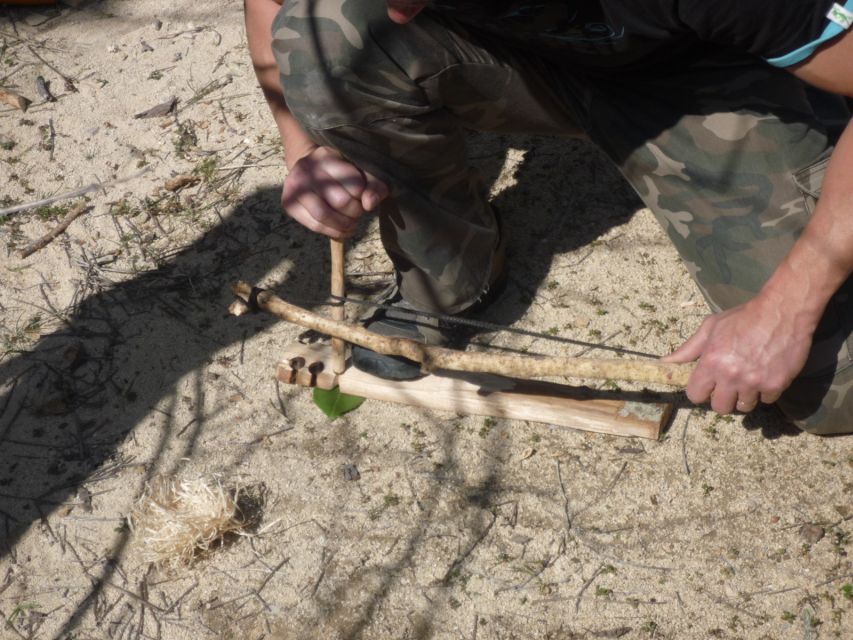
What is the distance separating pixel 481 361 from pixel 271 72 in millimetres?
1127

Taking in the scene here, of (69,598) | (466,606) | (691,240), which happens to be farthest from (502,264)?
(69,598)

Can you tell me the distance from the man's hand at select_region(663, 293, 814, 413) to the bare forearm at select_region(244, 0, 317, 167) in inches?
47.8

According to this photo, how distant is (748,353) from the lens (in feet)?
6.97

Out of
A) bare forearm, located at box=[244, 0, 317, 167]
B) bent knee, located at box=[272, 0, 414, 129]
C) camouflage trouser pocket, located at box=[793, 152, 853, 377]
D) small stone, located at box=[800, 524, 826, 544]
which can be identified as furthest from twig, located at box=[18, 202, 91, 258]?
small stone, located at box=[800, 524, 826, 544]

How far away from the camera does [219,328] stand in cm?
309

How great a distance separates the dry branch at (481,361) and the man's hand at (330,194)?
26 centimetres

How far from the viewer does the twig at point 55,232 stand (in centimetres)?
340

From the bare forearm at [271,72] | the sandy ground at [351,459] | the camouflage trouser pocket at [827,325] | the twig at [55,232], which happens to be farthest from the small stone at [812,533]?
the twig at [55,232]

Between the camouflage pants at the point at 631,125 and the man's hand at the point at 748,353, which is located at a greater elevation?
the camouflage pants at the point at 631,125

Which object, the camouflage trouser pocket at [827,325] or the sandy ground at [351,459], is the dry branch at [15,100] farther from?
the camouflage trouser pocket at [827,325]

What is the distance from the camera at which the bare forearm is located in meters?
2.67

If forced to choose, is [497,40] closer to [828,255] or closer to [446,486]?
[828,255]

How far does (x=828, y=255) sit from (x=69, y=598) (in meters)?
2.06

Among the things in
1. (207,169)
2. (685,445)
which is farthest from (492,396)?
(207,169)
